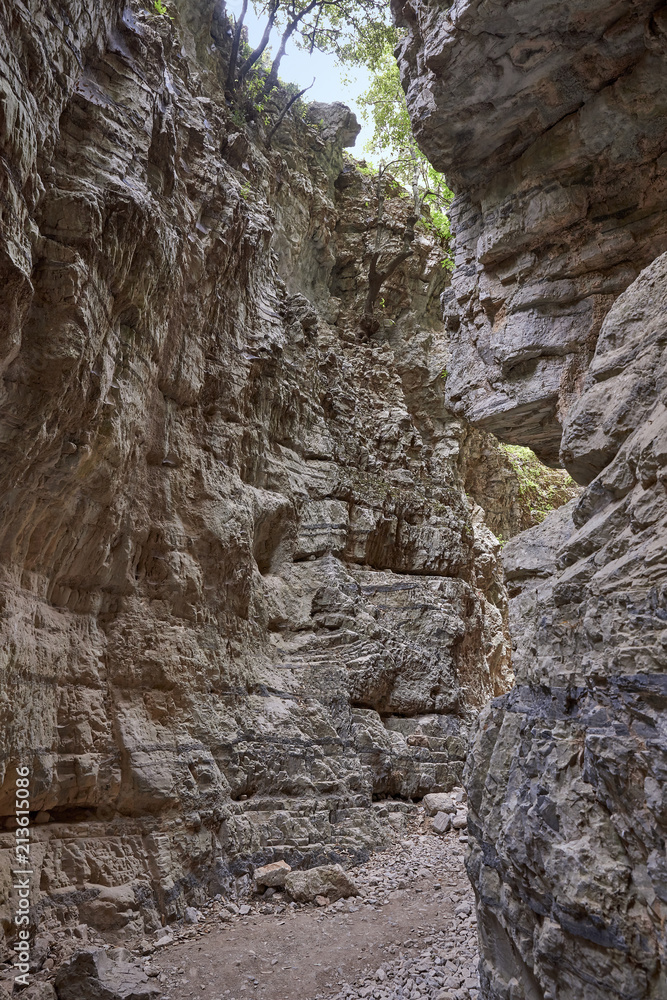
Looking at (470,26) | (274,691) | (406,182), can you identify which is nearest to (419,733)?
(274,691)

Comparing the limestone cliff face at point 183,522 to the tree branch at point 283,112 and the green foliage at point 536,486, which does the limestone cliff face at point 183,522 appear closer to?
the tree branch at point 283,112

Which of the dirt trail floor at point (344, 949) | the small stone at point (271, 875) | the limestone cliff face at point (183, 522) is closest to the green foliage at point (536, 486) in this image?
the limestone cliff face at point (183, 522)

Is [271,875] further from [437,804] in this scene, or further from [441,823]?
[437,804]

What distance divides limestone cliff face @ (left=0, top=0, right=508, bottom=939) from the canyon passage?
0.05 metres

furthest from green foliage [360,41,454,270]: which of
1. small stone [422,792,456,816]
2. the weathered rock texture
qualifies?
small stone [422,792,456,816]

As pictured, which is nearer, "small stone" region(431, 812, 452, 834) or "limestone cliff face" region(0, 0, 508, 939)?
"limestone cliff face" region(0, 0, 508, 939)

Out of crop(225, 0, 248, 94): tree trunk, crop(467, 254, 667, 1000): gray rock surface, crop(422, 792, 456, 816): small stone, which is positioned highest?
crop(225, 0, 248, 94): tree trunk

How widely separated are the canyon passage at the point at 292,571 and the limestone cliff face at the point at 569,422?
0.09 ft

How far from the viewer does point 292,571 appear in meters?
11.9

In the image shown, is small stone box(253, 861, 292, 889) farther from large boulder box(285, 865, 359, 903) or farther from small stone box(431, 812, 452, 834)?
small stone box(431, 812, 452, 834)

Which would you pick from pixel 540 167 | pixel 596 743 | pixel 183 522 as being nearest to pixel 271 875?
pixel 183 522

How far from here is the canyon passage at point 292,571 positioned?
385 cm

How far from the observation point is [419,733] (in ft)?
39.2

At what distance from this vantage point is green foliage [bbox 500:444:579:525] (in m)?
20.2
